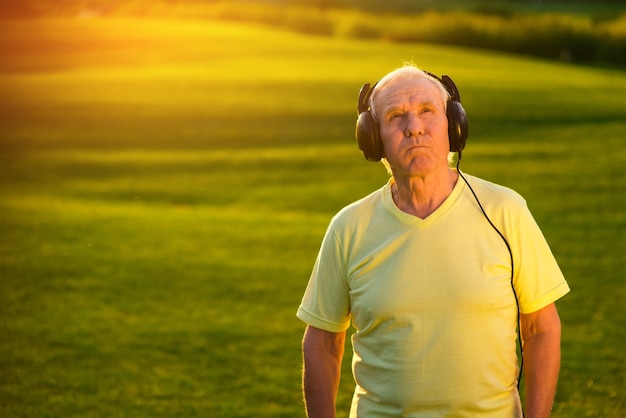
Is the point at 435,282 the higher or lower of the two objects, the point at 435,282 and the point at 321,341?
the higher

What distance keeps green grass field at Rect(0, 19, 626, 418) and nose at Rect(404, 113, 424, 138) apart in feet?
12.5

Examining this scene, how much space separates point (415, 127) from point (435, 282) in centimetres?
49

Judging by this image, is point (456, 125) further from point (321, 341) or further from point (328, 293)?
Answer: point (321, 341)

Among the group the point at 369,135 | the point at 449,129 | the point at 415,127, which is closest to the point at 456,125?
the point at 449,129

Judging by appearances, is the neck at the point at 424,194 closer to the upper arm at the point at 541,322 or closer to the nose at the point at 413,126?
the nose at the point at 413,126

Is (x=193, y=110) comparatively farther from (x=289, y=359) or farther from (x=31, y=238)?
(x=289, y=359)

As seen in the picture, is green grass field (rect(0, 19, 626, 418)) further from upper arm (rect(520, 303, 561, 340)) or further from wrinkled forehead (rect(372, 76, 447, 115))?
wrinkled forehead (rect(372, 76, 447, 115))

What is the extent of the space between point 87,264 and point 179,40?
35.4 m

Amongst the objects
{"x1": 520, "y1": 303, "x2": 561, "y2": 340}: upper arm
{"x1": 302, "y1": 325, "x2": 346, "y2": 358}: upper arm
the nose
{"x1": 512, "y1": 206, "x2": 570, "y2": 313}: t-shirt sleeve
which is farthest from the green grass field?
the nose

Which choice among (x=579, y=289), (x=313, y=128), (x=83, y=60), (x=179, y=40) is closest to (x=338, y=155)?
(x=313, y=128)

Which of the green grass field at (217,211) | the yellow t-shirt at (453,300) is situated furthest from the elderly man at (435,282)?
the green grass field at (217,211)

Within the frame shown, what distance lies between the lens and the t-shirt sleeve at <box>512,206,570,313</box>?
11.5ft

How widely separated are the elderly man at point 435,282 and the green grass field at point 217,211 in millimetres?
3576

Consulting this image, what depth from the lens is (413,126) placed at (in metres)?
3.61
